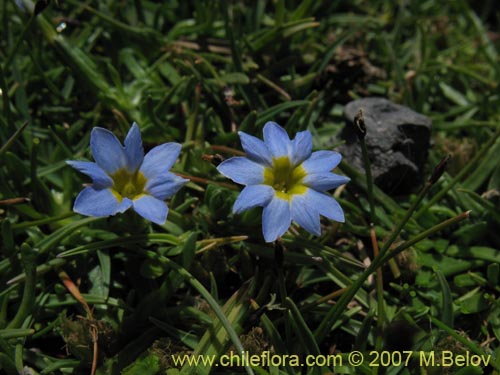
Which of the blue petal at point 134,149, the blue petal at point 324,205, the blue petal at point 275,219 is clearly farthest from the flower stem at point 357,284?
the blue petal at point 134,149

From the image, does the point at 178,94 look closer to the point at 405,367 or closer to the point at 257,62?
the point at 257,62

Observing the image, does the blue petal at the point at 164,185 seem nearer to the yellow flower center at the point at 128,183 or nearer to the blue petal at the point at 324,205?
the yellow flower center at the point at 128,183

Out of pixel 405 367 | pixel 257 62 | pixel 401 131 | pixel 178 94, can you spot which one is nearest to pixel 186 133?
pixel 178 94

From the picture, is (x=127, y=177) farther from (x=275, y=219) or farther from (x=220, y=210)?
(x=275, y=219)

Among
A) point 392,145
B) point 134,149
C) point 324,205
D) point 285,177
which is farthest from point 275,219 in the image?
point 392,145

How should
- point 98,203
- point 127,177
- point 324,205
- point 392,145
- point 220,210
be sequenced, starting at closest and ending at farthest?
point 98,203
point 324,205
point 127,177
point 220,210
point 392,145

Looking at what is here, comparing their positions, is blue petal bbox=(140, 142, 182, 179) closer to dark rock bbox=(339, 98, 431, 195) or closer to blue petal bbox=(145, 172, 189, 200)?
blue petal bbox=(145, 172, 189, 200)
